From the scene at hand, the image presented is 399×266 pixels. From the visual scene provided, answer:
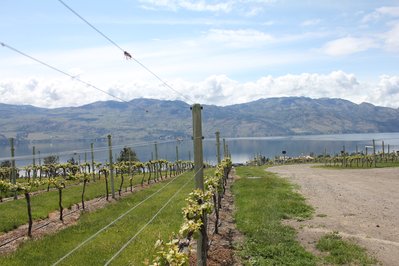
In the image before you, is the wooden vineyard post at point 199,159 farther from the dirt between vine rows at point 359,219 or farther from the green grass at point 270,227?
the dirt between vine rows at point 359,219

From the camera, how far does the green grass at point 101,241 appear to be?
1359 centimetres

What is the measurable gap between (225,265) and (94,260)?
4.34m

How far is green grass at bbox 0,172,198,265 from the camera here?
1359 cm

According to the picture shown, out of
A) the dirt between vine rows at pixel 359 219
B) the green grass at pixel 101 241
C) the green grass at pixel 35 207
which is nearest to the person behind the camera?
the green grass at pixel 101 241

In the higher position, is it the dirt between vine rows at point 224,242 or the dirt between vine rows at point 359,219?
the dirt between vine rows at point 224,242

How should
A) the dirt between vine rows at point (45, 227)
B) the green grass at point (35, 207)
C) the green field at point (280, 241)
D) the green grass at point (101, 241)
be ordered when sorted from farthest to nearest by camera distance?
the green grass at point (35, 207) < the dirt between vine rows at point (45, 227) < the green field at point (280, 241) < the green grass at point (101, 241)

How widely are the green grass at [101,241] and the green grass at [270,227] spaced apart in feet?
11.0

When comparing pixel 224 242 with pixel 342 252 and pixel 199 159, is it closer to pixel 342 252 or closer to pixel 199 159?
pixel 342 252

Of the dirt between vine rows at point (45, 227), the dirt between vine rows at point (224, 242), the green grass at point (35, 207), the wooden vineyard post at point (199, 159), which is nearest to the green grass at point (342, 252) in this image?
the dirt between vine rows at point (224, 242)

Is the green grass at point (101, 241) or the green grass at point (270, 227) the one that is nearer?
the green grass at point (101, 241)

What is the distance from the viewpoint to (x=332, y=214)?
72.5 ft

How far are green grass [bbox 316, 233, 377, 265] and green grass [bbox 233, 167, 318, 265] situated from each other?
74 cm

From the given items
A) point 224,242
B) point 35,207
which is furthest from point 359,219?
point 35,207

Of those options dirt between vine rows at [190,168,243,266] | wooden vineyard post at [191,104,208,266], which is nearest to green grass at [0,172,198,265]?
wooden vineyard post at [191,104,208,266]
